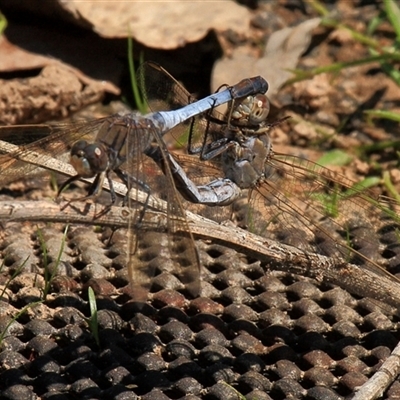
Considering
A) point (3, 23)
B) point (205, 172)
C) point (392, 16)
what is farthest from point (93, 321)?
point (392, 16)

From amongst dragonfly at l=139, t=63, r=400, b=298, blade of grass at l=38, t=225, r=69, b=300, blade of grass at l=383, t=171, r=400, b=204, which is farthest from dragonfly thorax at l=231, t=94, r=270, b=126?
blade of grass at l=383, t=171, r=400, b=204

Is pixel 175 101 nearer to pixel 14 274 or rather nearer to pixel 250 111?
pixel 250 111

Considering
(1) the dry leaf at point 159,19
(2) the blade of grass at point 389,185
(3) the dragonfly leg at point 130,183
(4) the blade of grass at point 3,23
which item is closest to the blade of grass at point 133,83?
(1) the dry leaf at point 159,19

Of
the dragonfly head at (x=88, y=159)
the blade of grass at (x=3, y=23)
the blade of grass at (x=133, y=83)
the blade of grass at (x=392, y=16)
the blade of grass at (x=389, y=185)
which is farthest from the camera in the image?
the blade of grass at (x=392, y=16)

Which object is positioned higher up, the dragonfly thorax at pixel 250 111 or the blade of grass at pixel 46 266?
the dragonfly thorax at pixel 250 111

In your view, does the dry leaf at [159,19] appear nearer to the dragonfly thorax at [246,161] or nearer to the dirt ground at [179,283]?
the dirt ground at [179,283]

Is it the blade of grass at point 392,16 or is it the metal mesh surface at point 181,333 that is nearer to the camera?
the metal mesh surface at point 181,333

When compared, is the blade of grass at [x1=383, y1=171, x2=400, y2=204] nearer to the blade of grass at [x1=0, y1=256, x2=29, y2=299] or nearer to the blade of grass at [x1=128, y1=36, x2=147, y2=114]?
the blade of grass at [x1=128, y1=36, x2=147, y2=114]

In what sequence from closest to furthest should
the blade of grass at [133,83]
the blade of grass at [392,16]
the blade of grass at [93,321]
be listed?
the blade of grass at [93,321]
the blade of grass at [133,83]
the blade of grass at [392,16]
